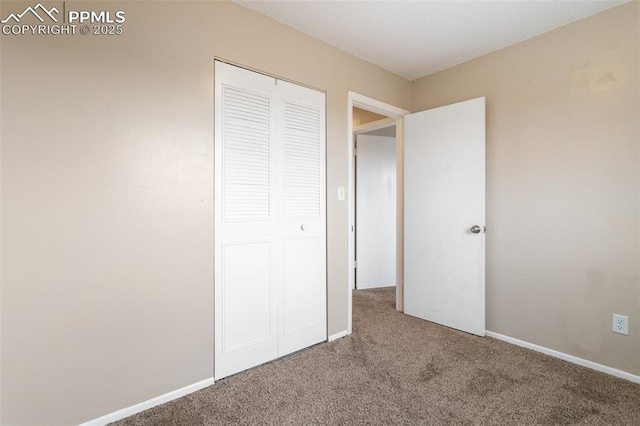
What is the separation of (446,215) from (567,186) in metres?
0.89

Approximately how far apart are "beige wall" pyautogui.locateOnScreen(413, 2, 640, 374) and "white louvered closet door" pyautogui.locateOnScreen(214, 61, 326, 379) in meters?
1.53

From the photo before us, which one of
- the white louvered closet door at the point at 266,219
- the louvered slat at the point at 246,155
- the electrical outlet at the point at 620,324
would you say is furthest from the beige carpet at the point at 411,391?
the louvered slat at the point at 246,155

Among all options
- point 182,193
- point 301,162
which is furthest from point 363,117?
point 182,193

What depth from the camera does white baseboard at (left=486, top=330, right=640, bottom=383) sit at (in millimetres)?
1929

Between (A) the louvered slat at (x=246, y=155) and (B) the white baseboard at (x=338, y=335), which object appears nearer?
(A) the louvered slat at (x=246, y=155)

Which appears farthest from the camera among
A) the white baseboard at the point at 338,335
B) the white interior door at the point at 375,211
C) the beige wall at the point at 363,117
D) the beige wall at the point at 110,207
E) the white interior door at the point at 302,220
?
the white interior door at the point at 375,211

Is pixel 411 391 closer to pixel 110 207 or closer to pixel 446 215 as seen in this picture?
pixel 446 215

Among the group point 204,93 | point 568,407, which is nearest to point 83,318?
point 204,93

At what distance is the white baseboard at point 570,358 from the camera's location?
193 cm

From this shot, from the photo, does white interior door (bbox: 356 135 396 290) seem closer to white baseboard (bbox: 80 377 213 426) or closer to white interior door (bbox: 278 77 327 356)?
white interior door (bbox: 278 77 327 356)

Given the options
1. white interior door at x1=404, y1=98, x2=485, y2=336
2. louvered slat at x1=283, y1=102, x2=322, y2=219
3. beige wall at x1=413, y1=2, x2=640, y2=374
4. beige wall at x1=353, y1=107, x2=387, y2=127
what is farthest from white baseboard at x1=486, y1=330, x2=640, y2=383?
beige wall at x1=353, y1=107, x2=387, y2=127

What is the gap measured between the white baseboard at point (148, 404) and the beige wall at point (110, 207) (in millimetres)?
31

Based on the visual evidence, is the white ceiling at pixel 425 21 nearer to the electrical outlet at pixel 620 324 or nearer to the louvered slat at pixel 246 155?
the louvered slat at pixel 246 155

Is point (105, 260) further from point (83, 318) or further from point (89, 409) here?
point (89, 409)
